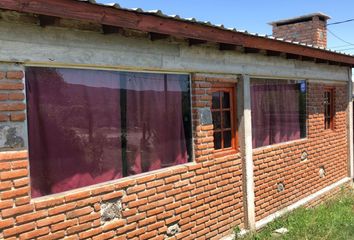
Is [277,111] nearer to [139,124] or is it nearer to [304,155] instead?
[304,155]

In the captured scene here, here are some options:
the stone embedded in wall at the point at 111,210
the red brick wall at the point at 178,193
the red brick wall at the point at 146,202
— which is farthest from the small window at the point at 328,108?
the stone embedded in wall at the point at 111,210

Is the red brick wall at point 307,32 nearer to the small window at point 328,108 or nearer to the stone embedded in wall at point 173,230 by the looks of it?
the small window at point 328,108

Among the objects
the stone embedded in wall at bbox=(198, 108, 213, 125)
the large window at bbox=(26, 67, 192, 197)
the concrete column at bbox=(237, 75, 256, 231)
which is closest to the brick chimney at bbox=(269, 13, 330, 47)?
the concrete column at bbox=(237, 75, 256, 231)

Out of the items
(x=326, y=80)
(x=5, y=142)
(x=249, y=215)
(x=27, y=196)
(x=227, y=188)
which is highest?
(x=326, y=80)

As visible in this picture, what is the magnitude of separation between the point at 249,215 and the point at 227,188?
70 cm

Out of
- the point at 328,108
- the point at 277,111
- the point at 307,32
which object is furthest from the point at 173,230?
the point at 307,32

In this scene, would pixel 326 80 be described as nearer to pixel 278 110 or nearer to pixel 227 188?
pixel 278 110

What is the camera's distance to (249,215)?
6.56 metres

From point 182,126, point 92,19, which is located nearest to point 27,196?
point 92,19

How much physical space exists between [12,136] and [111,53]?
1.38 metres

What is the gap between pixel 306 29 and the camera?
11.6m

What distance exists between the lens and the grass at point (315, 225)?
257 inches

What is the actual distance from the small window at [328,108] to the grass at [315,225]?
209 centimetres

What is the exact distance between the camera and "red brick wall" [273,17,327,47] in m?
11.4
